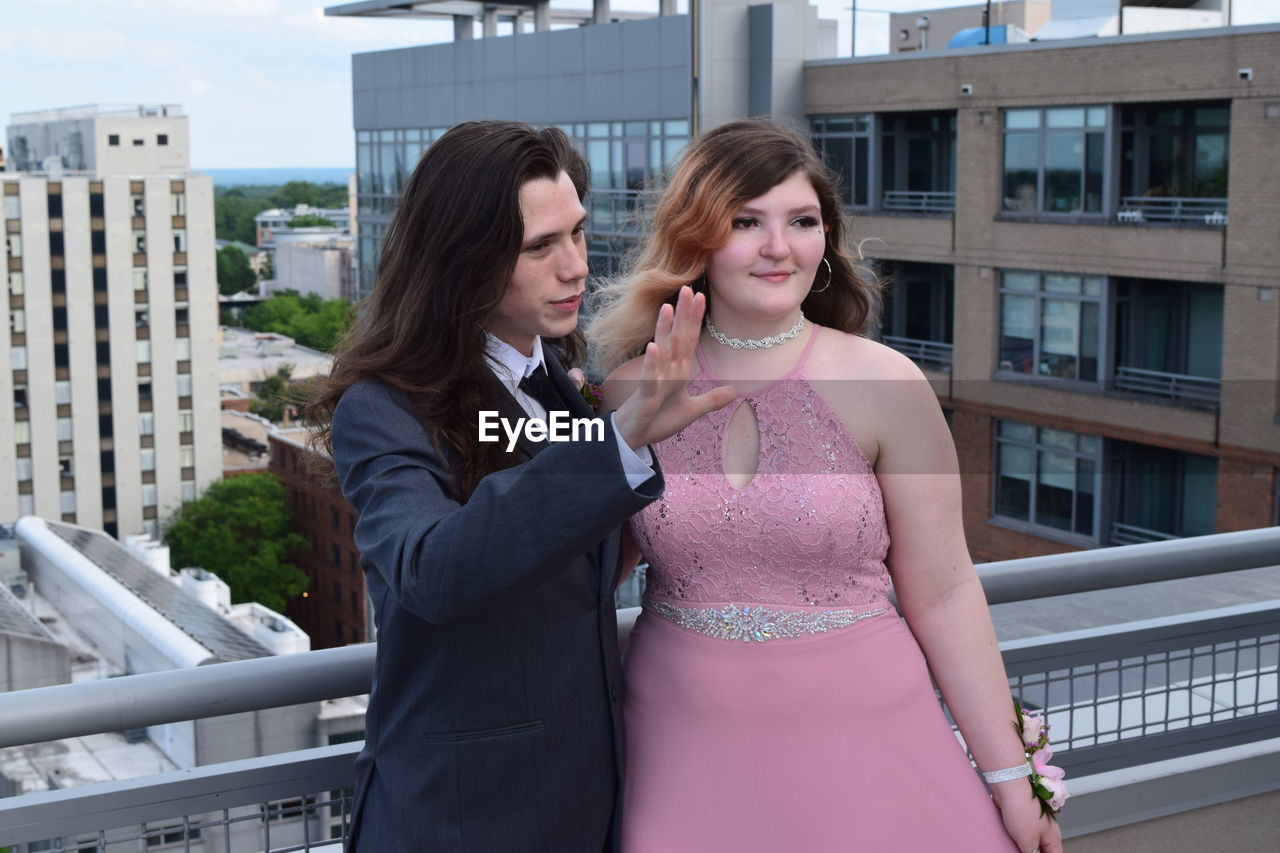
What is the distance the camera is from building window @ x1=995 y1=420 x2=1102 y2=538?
16078 millimetres

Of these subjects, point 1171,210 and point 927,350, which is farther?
point 927,350

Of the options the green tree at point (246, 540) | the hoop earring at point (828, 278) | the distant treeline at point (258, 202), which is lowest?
the green tree at point (246, 540)

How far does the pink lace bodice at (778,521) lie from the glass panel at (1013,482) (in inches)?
611

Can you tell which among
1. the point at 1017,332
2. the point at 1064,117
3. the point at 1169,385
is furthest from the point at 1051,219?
the point at 1169,385

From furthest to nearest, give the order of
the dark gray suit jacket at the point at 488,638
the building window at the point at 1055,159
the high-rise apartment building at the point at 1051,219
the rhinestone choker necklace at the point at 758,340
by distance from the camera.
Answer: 1. the building window at the point at 1055,159
2. the high-rise apartment building at the point at 1051,219
3. the rhinestone choker necklace at the point at 758,340
4. the dark gray suit jacket at the point at 488,638

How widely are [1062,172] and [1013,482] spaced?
11.8ft

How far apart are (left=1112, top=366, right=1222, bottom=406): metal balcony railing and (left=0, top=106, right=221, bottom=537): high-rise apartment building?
1986 inches

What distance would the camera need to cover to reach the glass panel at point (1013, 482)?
54.8 ft

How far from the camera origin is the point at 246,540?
54938mm

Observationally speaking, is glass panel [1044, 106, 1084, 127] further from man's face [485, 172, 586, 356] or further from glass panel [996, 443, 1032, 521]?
man's face [485, 172, 586, 356]

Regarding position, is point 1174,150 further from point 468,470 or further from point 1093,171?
point 468,470

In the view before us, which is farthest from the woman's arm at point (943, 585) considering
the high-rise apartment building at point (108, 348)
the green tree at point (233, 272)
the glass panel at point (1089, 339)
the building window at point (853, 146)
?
the green tree at point (233, 272)

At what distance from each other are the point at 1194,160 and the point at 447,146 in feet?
47.1

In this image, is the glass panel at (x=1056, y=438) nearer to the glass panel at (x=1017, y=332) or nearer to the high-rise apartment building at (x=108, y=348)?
the glass panel at (x=1017, y=332)
